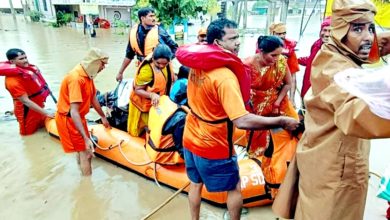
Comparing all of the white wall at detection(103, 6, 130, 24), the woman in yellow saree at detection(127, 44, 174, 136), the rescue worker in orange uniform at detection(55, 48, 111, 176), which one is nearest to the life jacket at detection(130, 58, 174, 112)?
the woman in yellow saree at detection(127, 44, 174, 136)

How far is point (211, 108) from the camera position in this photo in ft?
6.83

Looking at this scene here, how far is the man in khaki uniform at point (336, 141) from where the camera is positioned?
134 cm

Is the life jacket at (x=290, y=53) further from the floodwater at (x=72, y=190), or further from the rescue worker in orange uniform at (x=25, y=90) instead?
the rescue worker in orange uniform at (x=25, y=90)

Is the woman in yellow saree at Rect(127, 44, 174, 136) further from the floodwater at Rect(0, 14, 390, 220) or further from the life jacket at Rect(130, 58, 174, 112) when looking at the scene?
the floodwater at Rect(0, 14, 390, 220)

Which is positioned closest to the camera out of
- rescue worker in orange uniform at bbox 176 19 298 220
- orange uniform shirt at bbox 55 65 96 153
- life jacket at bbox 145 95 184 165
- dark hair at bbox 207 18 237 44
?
rescue worker in orange uniform at bbox 176 19 298 220

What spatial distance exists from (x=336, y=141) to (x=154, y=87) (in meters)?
2.63

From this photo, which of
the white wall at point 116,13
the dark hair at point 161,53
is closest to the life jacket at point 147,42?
the dark hair at point 161,53

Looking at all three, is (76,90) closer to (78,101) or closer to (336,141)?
(78,101)

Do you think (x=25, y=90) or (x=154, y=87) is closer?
(x=154, y=87)

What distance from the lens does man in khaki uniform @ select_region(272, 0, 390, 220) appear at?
4.38 ft

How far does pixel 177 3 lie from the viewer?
1291 centimetres

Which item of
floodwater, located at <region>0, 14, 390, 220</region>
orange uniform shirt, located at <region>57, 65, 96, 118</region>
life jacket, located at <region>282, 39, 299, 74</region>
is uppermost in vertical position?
life jacket, located at <region>282, 39, 299, 74</region>

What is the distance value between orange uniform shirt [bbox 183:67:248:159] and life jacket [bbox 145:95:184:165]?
0.93m

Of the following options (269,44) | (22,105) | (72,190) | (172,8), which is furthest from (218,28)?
(172,8)
